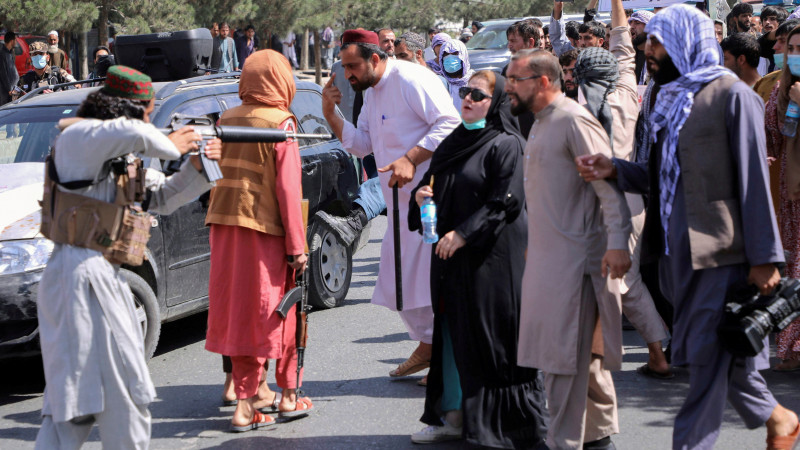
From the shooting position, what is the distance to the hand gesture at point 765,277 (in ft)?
13.5

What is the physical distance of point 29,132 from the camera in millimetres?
7273

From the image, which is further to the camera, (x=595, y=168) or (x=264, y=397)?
(x=264, y=397)

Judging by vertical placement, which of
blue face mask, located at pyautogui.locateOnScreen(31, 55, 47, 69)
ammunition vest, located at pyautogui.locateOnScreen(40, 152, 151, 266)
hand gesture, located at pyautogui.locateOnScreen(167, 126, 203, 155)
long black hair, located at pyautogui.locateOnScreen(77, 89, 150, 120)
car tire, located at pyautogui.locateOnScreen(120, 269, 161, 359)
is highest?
long black hair, located at pyautogui.locateOnScreen(77, 89, 150, 120)

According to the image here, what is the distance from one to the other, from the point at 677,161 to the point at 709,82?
0.35 metres

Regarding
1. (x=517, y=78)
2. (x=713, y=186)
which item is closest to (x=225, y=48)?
(x=517, y=78)

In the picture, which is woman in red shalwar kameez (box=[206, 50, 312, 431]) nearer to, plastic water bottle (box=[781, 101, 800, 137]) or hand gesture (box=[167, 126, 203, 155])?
hand gesture (box=[167, 126, 203, 155])

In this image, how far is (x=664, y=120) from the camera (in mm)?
4340

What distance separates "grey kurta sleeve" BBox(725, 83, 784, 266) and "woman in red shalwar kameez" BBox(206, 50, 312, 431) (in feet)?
8.12

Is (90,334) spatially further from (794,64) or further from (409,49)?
(409,49)

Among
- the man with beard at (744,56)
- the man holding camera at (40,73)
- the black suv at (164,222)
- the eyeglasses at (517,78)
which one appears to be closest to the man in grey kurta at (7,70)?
the man holding camera at (40,73)

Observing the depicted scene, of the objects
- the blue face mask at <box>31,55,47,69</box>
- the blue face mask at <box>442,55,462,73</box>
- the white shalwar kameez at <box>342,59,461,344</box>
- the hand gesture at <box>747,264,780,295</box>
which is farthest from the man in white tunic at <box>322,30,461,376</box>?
the blue face mask at <box>31,55,47,69</box>

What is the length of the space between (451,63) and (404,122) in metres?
2.51

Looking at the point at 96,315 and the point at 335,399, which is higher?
the point at 96,315

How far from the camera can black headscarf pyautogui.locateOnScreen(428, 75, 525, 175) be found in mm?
5227
